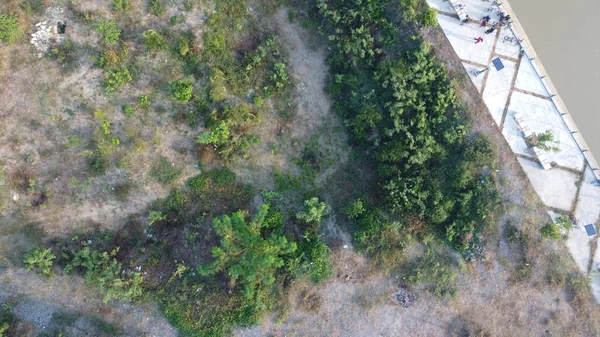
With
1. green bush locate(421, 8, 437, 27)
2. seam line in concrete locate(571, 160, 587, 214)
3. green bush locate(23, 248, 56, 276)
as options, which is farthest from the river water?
green bush locate(23, 248, 56, 276)

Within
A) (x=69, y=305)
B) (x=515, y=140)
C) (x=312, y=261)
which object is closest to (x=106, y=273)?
(x=69, y=305)

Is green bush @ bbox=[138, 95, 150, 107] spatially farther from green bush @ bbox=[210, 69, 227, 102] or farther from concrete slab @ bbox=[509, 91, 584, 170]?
concrete slab @ bbox=[509, 91, 584, 170]

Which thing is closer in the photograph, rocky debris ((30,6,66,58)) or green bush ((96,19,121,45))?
green bush ((96,19,121,45))

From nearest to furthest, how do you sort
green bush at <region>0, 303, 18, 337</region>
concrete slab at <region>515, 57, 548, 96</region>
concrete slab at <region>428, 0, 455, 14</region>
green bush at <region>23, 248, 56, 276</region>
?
green bush at <region>0, 303, 18, 337</region>
green bush at <region>23, 248, 56, 276</region>
concrete slab at <region>428, 0, 455, 14</region>
concrete slab at <region>515, 57, 548, 96</region>

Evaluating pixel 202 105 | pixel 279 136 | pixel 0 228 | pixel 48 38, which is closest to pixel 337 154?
pixel 279 136

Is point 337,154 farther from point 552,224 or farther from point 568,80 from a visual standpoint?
point 568,80

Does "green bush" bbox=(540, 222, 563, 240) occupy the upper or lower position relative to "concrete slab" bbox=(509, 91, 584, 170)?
lower

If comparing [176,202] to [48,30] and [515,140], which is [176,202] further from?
[515,140]

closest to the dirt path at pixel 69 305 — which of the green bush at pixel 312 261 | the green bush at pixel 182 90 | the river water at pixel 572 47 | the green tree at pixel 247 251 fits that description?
the green tree at pixel 247 251
